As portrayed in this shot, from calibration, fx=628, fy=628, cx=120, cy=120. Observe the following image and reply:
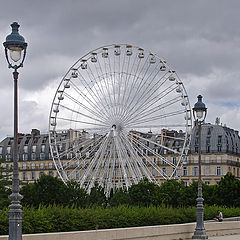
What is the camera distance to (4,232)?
20.0 m

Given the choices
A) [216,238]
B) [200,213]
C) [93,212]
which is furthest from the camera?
[216,238]

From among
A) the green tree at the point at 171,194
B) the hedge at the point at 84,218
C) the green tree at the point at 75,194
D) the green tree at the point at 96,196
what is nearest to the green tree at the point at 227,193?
the green tree at the point at 171,194

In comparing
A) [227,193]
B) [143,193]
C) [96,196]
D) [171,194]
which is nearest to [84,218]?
[96,196]

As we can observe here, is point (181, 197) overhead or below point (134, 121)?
below

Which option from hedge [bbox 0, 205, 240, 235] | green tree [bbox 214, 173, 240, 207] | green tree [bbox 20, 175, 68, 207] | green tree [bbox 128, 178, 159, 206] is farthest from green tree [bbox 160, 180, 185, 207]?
hedge [bbox 0, 205, 240, 235]

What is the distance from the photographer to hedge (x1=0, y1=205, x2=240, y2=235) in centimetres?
2114

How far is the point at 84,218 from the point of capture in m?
23.2

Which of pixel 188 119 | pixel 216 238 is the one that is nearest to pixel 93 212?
pixel 216 238

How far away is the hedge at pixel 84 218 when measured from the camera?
832 inches

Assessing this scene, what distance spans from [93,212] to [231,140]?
86838mm

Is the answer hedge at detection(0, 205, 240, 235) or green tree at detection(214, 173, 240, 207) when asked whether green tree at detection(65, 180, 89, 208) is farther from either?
hedge at detection(0, 205, 240, 235)

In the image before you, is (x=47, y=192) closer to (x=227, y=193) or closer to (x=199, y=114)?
(x=227, y=193)

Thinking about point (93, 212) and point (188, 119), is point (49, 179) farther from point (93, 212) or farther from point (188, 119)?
point (93, 212)

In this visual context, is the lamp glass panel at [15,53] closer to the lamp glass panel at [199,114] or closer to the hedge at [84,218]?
the hedge at [84,218]
